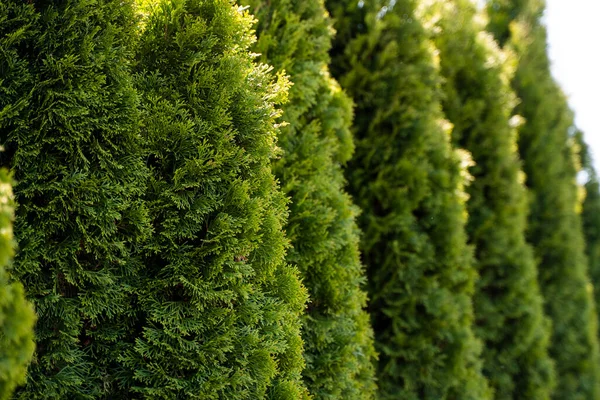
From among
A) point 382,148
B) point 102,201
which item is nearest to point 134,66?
point 102,201

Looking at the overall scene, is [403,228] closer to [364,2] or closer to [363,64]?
[363,64]

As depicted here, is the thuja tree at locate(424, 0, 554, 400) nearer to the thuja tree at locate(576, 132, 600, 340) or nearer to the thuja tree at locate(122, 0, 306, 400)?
the thuja tree at locate(122, 0, 306, 400)

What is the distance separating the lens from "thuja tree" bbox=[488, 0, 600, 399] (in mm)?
8797

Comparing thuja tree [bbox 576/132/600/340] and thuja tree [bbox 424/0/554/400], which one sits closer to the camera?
thuja tree [bbox 424/0/554/400]

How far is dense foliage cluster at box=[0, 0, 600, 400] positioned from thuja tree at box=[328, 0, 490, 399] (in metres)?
0.02

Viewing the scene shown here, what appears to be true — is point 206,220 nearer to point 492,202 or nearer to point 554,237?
point 492,202

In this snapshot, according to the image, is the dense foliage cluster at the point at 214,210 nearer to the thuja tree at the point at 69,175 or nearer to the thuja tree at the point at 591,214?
the thuja tree at the point at 69,175

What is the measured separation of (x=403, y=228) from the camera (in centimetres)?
493

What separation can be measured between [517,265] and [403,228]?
293 centimetres

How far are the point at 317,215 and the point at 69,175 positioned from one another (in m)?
1.61

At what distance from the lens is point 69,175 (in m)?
2.54

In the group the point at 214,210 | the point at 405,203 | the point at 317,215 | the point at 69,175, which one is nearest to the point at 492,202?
the point at 405,203

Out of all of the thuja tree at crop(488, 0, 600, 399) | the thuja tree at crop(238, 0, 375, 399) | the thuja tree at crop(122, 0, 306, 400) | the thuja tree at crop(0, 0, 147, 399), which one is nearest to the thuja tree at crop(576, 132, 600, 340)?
the thuja tree at crop(488, 0, 600, 399)

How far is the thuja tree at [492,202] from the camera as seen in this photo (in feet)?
22.7
